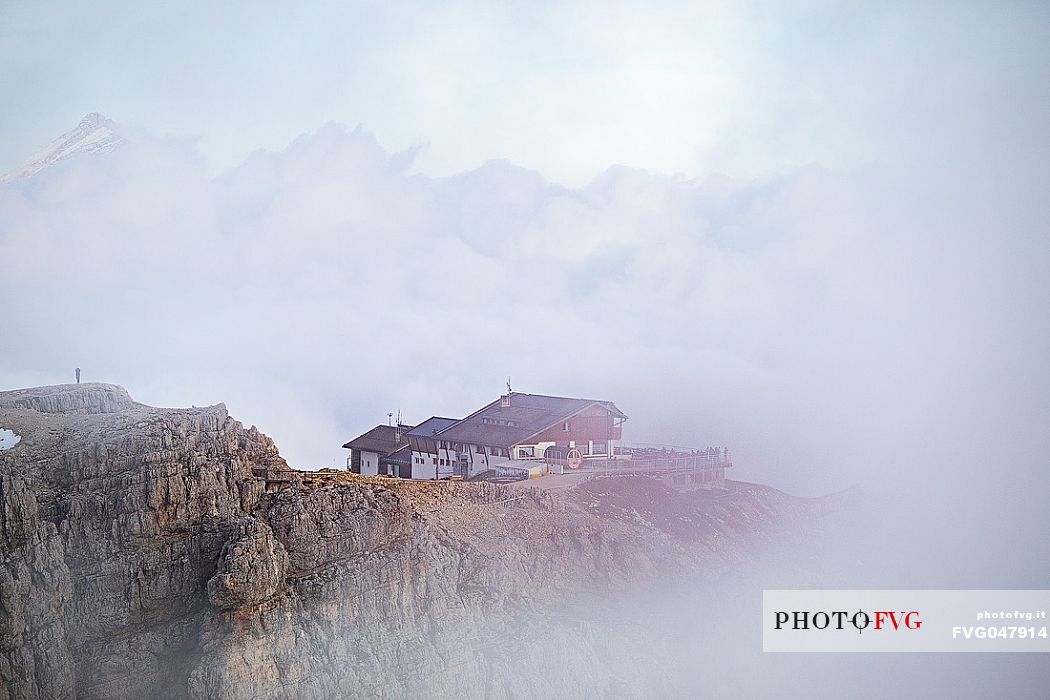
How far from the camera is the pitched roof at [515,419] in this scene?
1764 centimetres

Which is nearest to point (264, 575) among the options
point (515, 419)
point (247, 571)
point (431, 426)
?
point (247, 571)

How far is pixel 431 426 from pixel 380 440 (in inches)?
52.3

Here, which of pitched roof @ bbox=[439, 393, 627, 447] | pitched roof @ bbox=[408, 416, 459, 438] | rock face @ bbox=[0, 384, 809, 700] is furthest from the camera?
pitched roof @ bbox=[408, 416, 459, 438]

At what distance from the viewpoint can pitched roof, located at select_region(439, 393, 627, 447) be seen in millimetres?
17641

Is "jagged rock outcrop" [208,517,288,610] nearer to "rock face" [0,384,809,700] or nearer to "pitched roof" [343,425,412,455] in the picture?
"rock face" [0,384,809,700]

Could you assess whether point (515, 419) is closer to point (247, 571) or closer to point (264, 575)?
point (264, 575)

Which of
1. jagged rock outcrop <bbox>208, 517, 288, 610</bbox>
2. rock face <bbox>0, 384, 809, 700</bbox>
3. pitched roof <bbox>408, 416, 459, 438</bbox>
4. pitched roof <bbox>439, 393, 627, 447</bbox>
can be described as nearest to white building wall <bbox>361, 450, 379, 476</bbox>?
pitched roof <bbox>408, 416, 459, 438</bbox>

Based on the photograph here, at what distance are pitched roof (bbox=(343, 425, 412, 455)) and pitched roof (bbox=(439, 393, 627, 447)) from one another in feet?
5.09

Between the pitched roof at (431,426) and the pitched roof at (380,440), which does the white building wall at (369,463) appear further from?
the pitched roof at (431,426)

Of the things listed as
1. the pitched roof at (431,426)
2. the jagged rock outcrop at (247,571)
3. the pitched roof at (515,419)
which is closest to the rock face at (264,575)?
the jagged rock outcrop at (247,571)

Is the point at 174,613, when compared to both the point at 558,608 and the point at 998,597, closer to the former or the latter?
the point at 558,608

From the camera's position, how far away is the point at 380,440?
797 inches

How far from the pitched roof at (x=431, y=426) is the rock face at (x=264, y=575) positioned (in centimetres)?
460

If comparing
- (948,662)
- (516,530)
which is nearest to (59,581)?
(516,530)
